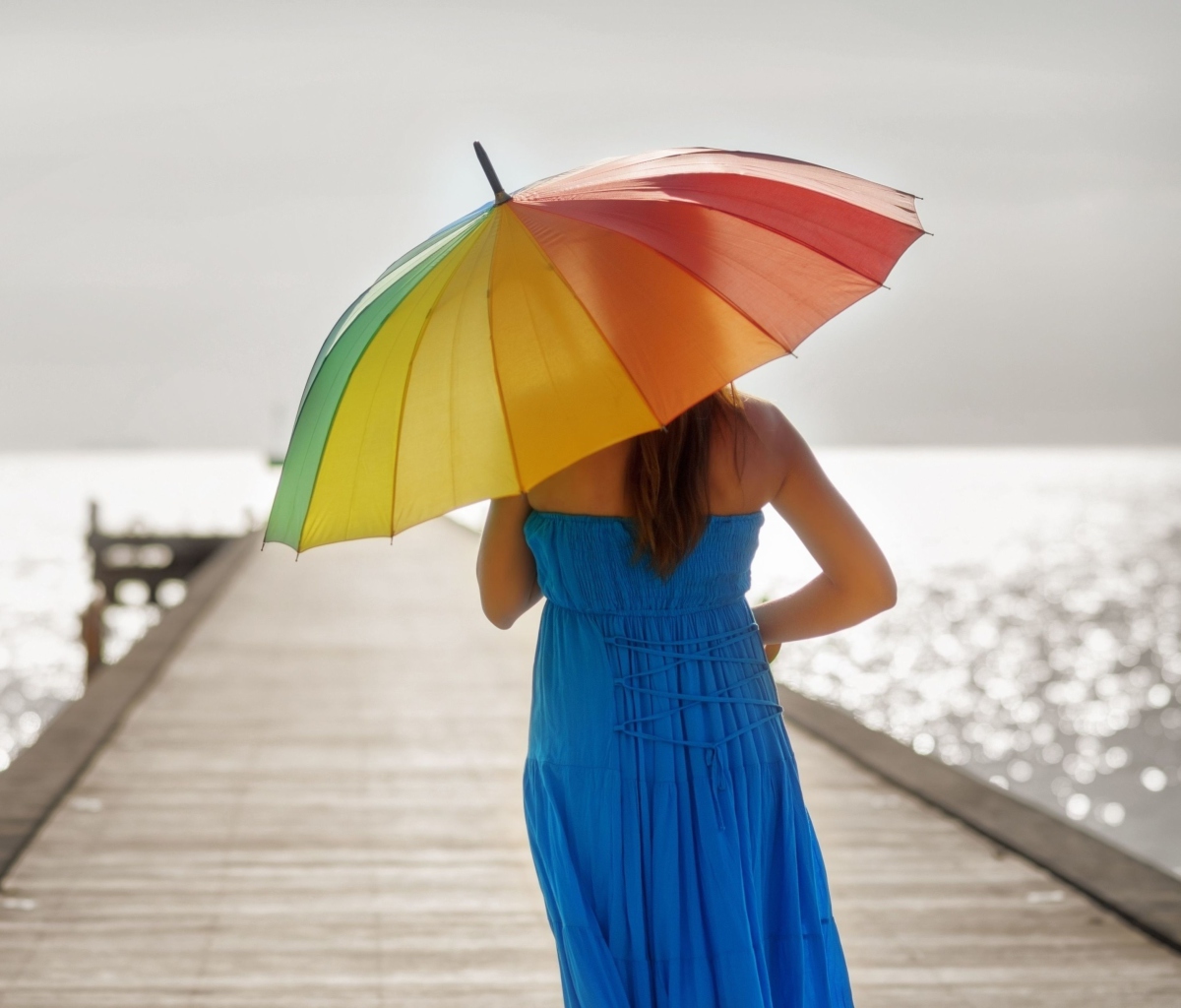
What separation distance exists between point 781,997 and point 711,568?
0.67m

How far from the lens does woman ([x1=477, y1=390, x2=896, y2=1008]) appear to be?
2021 mm

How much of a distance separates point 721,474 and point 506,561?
1.21 ft

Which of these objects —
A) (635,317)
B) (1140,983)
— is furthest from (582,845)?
(1140,983)

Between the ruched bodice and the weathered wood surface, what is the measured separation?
202 centimetres

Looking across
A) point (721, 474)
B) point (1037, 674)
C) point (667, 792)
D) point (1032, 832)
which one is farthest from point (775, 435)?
point (1037, 674)

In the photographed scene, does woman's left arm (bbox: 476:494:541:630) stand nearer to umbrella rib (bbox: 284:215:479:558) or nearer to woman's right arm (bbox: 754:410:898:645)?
umbrella rib (bbox: 284:215:479:558)

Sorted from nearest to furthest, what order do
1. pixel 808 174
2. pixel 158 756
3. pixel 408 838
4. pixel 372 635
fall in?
pixel 808 174 → pixel 408 838 → pixel 158 756 → pixel 372 635

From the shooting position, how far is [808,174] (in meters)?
2.42

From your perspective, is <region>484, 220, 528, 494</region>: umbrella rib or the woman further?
the woman

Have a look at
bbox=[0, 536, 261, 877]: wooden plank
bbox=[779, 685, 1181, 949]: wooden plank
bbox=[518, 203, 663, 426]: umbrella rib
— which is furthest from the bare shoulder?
bbox=[0, 536, 261, 877]: wooden plank

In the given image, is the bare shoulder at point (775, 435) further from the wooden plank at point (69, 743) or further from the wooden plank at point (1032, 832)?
the wooden plank at point (69, 743)

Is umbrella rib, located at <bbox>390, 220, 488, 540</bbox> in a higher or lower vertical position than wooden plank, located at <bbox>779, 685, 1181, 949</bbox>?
higher

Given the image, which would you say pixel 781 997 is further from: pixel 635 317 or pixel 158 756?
pixel 158 756

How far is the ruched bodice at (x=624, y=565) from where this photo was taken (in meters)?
2.03
